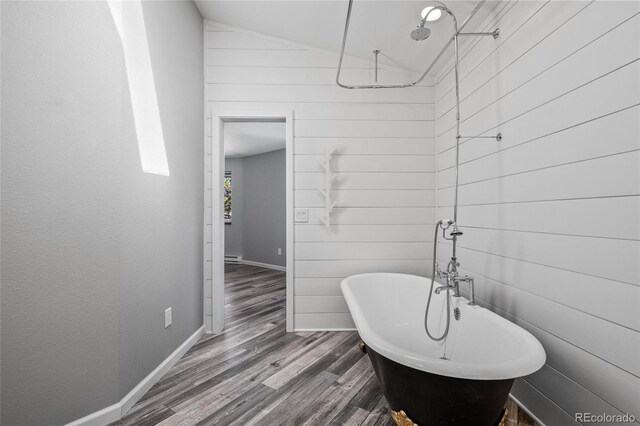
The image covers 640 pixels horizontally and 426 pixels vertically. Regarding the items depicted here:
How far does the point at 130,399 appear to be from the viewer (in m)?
1.35

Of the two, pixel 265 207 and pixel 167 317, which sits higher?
pixel 265 207

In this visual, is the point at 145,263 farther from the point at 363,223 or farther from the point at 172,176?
the point at 363,223

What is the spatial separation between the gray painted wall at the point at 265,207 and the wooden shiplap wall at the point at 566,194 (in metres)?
4.05

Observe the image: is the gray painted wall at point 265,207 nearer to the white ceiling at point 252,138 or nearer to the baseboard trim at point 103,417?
the white ceiling at point 252,138

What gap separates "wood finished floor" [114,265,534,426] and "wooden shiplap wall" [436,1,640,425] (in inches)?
19.5

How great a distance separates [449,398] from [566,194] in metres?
0.96

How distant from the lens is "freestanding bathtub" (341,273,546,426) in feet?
2.94

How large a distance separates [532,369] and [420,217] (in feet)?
4.95

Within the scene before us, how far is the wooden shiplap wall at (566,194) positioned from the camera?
0.90m

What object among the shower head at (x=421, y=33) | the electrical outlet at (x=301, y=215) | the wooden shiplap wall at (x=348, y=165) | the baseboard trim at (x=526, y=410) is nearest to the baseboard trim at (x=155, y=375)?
the wooden shiplap wall at (x=348, y=165)

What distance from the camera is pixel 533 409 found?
1.26m

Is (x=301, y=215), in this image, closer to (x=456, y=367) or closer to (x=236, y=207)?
(x=456, y=367)

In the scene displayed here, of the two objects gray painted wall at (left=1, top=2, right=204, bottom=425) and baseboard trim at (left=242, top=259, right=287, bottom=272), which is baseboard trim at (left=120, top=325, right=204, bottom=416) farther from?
baseboard trim at (left=242, top=259, right=287, bottom=272)

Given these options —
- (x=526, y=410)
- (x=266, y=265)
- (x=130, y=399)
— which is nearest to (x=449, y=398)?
(x=526, y=410)
